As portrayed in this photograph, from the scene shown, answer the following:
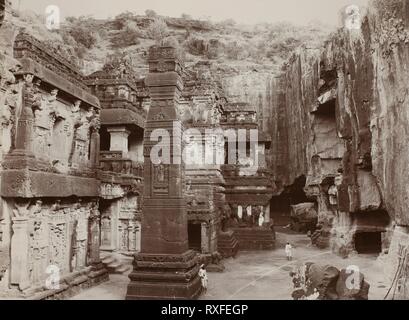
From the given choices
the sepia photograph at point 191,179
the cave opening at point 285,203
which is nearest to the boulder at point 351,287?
the sepia photograph at point 191,179

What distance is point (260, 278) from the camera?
12953 millimetres

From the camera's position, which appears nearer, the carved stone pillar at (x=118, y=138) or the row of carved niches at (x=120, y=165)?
the row of carved niches at (x=120, y=165)

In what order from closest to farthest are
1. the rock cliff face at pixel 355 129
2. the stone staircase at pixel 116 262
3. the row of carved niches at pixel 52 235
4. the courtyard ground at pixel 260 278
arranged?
1. the row of carved niches at pixel 52 235
2. the rock cliff face at pixel 355 129
3. the courtyard ground at pixel 260 278
4. the stone staircase at pixel 116 262

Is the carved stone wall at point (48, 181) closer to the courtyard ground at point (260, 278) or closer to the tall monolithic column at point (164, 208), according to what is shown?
the courtyard ground at point (260, 278)

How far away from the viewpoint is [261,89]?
3225cm

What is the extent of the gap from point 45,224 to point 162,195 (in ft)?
11.8

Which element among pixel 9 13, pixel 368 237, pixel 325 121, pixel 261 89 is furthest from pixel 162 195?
pixel 261 89

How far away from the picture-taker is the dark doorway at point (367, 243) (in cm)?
1697

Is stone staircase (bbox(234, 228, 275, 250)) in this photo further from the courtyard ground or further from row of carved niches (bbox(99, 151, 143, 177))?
row of carved niches (bbox(99, 151, 143, 177))

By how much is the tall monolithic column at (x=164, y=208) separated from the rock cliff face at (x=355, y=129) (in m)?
5.62

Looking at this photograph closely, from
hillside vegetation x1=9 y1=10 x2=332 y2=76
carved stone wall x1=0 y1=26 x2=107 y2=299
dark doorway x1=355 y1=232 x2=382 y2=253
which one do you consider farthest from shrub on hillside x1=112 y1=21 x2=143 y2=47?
dark doorway x1=355 y1=232 x2=382 y2=253

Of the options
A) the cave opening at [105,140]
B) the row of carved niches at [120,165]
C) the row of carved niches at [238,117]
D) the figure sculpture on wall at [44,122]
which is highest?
the row of carved niches at [238,117]

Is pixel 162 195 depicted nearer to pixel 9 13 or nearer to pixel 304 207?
pixel 9 13
